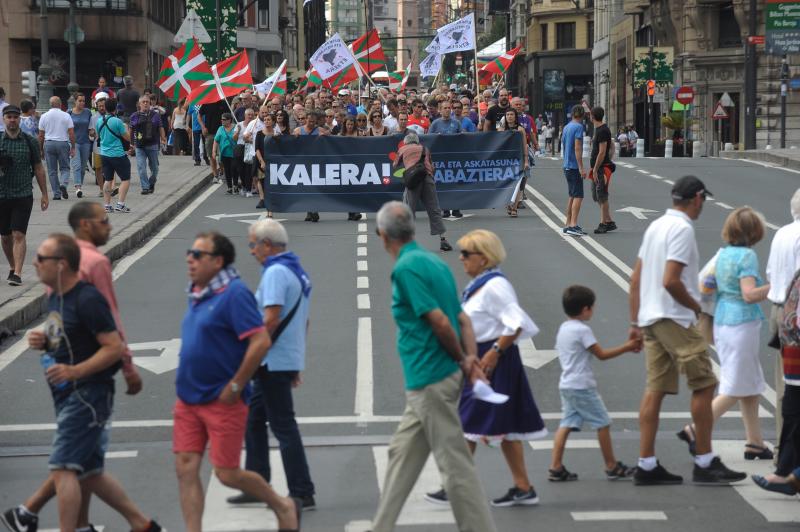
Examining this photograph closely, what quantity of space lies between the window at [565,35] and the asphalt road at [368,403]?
257ft

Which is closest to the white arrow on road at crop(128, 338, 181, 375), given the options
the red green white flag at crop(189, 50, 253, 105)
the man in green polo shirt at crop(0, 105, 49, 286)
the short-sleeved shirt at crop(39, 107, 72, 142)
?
the man in green polo shirt at crop(0, 105, 49, 286)

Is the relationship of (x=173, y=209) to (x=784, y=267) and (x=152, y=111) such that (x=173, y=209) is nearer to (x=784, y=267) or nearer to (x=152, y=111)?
(x=152, y=111)

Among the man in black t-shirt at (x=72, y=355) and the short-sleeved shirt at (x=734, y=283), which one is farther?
the short-sleeved shirt at (x=734, y=283)

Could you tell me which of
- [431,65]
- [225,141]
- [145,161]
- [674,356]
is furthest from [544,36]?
[674,356]

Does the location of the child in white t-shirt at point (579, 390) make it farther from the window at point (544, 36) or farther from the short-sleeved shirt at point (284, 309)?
the window at point (544, 36)

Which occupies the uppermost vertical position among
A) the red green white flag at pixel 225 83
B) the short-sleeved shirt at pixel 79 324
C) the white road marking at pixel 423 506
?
the red green white flag at pixel 225 83

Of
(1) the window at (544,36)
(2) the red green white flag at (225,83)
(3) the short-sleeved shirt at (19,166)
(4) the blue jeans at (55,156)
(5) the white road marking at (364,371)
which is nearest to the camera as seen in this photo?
(5) the white road marking at (364,371)

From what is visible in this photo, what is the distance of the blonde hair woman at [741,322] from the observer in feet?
30.1

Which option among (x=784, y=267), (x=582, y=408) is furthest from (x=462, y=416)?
(x=784, y=267)

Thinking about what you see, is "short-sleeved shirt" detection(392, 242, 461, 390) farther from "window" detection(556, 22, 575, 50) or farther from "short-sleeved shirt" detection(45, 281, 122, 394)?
"window" detection(556, 22, 575, 50)

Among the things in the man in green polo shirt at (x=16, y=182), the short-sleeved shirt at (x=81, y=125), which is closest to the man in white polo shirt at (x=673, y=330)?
the man in green polo shirt at (x=16, y=182)

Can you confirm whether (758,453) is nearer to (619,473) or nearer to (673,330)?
(619,473)

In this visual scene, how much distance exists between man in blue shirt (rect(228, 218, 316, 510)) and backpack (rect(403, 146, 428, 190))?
1066 centimetres

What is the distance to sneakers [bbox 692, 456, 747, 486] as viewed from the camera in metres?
8.81
